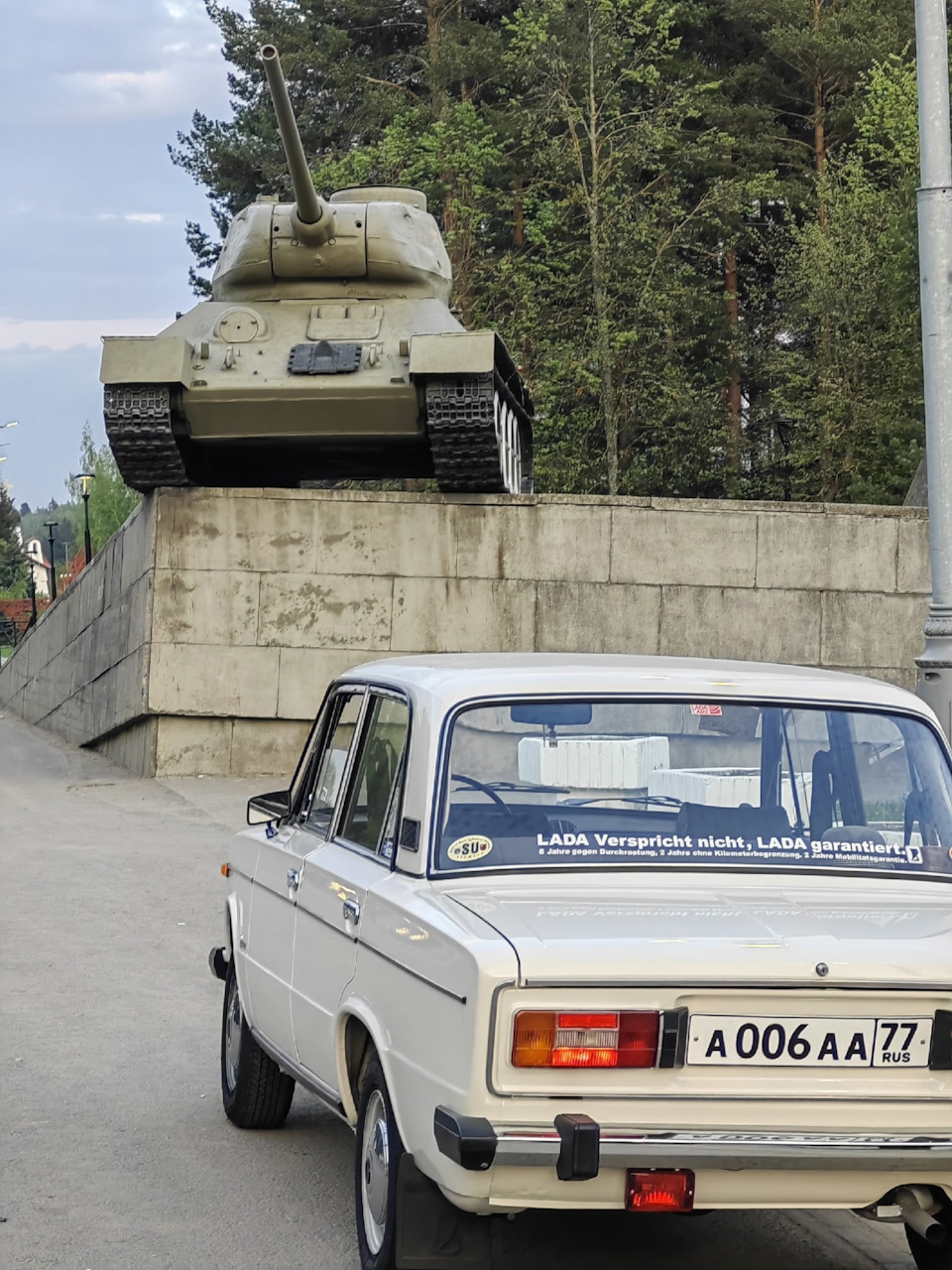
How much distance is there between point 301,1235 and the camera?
480 cm

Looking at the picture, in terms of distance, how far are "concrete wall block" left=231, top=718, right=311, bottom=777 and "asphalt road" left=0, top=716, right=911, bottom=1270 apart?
7121 millimetres

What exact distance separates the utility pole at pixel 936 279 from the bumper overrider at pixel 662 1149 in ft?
22.0

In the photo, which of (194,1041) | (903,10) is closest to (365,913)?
(194,1041)

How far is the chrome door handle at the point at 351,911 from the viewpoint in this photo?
4.47 m

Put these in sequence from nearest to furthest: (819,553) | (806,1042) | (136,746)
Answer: (806,1042) < (819,553) < (136,746)

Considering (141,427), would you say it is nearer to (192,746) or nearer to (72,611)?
(192,746)

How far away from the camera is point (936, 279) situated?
10.5 metres

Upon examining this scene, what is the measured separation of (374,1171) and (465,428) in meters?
13.7

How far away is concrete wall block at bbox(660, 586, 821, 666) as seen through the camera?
18156 mm

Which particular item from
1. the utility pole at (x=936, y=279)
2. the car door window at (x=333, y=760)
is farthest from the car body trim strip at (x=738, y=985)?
the utility pole at (x=936, y=279)

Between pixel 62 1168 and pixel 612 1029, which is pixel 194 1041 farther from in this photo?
pixel 612 1029

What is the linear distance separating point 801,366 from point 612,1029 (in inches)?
1478

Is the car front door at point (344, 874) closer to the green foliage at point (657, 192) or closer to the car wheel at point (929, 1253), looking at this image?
the car wheel at point (929, 1253)

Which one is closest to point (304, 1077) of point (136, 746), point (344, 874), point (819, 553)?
point (344, 874)
